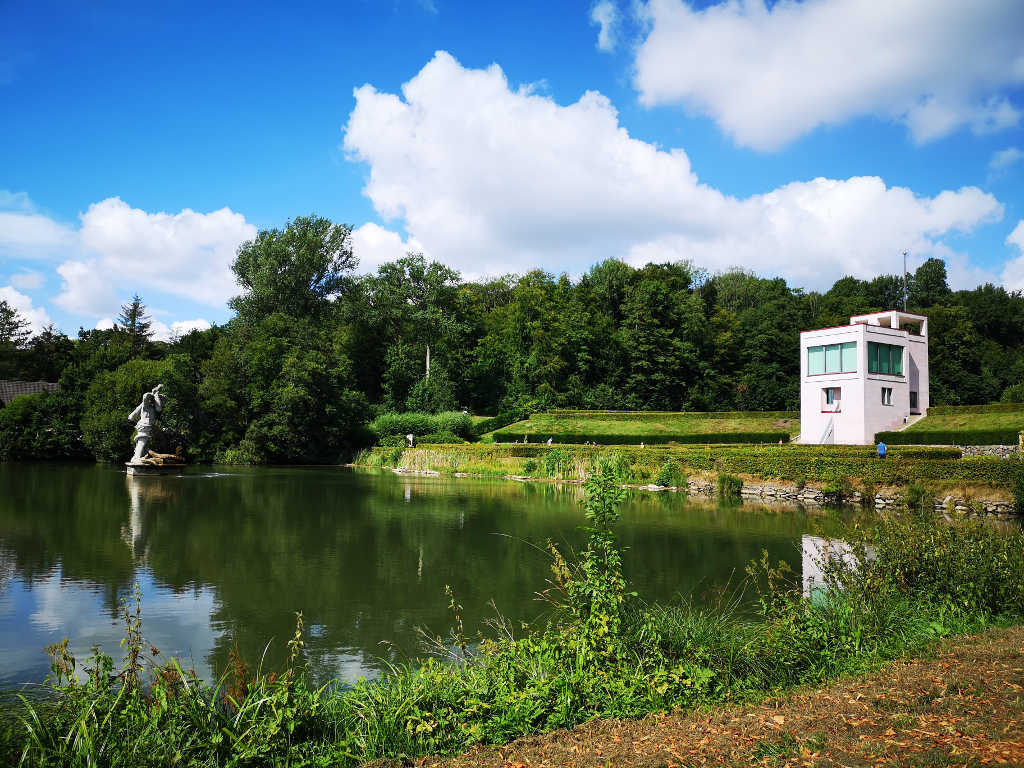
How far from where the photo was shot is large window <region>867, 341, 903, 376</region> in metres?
38.1

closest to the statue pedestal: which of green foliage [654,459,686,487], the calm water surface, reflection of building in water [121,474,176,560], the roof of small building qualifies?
reflection of building in water [121,474,176,560]

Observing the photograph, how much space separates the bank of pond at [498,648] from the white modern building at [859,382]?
28134 mm

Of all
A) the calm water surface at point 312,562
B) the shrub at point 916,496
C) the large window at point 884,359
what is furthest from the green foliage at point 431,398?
the shrub at point 916,496

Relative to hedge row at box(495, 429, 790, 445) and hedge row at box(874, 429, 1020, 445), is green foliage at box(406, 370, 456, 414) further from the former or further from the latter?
hedge row at box(874, 429, 1020, 445)

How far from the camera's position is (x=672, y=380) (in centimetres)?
6081

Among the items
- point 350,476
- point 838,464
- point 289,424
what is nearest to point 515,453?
point 350,476

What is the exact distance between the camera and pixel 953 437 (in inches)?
1212

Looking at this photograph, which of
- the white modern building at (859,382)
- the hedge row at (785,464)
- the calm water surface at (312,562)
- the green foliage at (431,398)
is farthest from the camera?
the green foliage at (431,398)

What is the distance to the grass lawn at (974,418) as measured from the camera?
33094 mm

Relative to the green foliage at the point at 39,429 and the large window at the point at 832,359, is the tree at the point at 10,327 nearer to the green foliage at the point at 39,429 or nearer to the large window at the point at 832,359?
the green foliage at the point at 39,429

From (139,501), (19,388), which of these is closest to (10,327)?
(19,388)

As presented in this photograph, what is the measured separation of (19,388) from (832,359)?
2508 inches

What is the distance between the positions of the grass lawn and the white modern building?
1399mm

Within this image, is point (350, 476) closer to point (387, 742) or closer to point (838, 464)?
point (838, 464)
